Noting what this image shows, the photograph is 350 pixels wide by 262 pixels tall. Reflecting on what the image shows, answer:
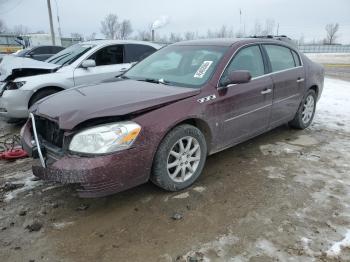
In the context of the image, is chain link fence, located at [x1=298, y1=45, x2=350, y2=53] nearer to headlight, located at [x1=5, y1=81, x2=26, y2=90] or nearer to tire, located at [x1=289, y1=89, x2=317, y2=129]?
tire, located at [x1=289, y1=89, x2=317, y2=129]

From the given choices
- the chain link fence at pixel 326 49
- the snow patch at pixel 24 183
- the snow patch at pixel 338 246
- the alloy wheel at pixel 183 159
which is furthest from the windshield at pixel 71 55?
the chain link fence at pixel 326 49

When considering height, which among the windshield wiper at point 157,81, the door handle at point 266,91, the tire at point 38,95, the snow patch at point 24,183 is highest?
the windshield wiper at point 157,81

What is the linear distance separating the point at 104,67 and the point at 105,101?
378cm

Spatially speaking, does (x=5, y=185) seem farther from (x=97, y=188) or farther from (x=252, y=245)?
(x=252, y=245)

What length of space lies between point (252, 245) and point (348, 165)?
234 cm

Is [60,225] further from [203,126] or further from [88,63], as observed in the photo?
[88,63]

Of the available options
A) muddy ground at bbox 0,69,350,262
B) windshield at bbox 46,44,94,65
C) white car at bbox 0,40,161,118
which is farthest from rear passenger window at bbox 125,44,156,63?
muddy ground at bbox 0,69,350,262

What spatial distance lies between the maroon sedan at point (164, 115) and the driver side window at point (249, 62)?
0.01 m

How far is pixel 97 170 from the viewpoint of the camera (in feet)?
9.37

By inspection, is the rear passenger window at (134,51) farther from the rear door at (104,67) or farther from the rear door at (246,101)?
the rear door at (246,101)

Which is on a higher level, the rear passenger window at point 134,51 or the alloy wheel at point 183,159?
the rear passenger window at point 134,51

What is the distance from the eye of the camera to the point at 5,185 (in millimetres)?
3807

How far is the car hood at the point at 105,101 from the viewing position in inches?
119

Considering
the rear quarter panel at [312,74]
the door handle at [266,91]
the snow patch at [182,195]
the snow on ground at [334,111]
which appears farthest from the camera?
the snow on ground at [334,111]
